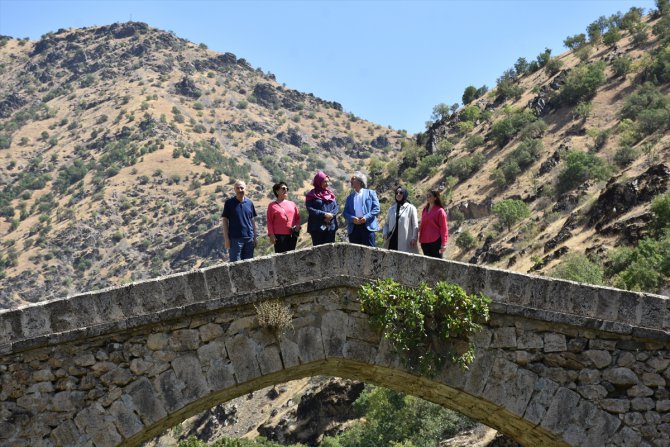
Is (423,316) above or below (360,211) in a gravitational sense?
below

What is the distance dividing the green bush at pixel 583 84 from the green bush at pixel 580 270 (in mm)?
28590

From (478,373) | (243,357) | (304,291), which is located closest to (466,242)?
(478,373)

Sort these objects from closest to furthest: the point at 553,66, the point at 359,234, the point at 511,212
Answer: the point at 359,234 → the point at 511,212 → the point at 553,66

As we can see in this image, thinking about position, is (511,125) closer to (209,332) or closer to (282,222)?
(282,222)

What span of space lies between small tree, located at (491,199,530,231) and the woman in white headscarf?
3274cm

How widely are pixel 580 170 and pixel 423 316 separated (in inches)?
1438

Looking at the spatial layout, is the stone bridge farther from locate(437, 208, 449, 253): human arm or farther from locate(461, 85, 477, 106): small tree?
locate(461, 85, 477, 106): small tree

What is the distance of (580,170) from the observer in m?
43.5

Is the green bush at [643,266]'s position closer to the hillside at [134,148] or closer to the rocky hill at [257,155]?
the rocky hill at [257,155]

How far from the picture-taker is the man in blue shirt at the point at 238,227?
36.6 feet

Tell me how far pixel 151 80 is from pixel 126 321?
133014 mm

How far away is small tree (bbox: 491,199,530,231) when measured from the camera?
1695 inches

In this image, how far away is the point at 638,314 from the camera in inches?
358

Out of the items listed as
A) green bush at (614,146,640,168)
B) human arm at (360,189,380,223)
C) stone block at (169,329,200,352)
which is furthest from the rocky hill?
stone block at (169,329,200,352)
